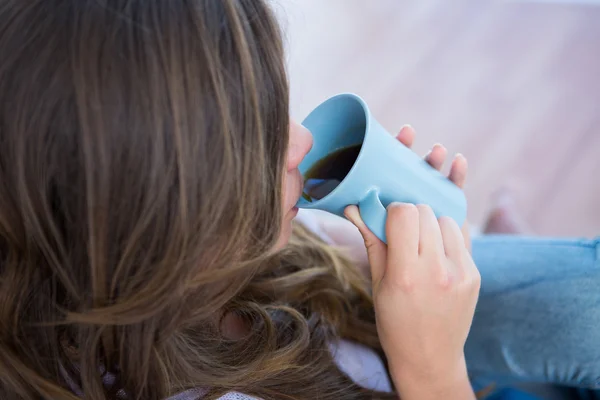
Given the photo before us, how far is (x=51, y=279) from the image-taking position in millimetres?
577

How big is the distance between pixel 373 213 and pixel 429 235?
6 cm

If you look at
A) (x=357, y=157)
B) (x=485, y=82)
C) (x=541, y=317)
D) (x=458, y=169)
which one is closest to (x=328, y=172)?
(x=357, y=157)

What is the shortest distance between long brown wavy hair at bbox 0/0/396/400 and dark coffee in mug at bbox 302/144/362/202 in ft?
0.39

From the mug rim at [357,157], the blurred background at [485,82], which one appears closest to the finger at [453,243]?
the mug rim at [357,157]

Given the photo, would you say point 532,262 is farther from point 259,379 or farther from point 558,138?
point 558,138

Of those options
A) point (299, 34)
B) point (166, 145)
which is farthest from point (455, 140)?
point (166, 145)

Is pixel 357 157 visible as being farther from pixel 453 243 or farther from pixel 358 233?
pixel 358 233

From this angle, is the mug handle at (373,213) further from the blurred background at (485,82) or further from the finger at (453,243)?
the blurred background at (485,82)

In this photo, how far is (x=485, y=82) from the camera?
1.65 metres

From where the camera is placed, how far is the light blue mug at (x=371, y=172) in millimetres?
619

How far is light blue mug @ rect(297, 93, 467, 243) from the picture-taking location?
2.03ft

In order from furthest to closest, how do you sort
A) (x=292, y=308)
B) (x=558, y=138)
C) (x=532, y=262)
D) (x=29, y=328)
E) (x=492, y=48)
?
(x=492, y=48) → (x=558, y=138) → (x=532, y=262) → (x=292, y=308) → (x=29, y=328)

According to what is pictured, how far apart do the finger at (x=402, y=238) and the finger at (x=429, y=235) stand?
0.4 inches

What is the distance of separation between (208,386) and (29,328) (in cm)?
19
